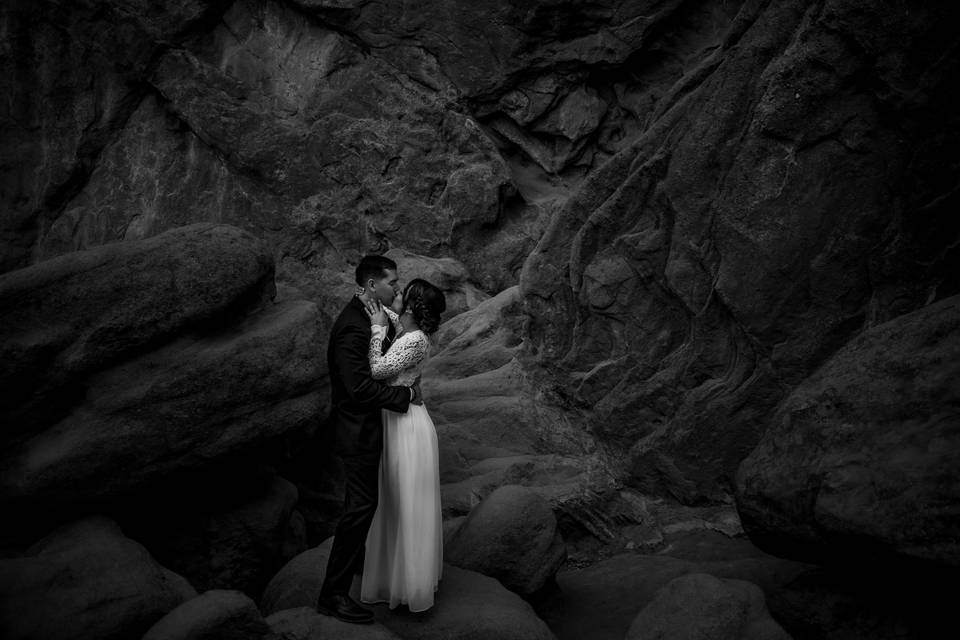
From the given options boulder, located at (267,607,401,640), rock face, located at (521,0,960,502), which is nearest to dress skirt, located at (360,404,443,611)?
boulder, located at (267,607,401,640)

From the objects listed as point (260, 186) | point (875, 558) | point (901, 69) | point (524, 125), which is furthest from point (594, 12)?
point (875, 558)

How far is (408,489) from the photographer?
5.82 metres

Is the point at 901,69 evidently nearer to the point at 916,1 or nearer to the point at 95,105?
the point at 916,1

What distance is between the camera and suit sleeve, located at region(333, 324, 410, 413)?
564cm

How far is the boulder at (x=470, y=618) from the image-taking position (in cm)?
584

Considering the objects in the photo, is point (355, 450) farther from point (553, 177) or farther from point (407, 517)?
point (553, 177)

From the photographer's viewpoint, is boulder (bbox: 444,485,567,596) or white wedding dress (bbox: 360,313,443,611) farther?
boulder (bbox: 444,485,567,596)

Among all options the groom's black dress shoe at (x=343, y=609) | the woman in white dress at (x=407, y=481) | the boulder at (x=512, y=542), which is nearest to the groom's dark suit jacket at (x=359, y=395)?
the woman in white dress at (x=407, y=481)

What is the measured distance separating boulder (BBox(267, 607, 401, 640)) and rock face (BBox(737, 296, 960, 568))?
273cm

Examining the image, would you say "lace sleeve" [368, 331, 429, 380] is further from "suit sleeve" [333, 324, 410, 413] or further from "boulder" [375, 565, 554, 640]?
"boulder" [375, 565, 554, 640]

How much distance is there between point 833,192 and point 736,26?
218cm

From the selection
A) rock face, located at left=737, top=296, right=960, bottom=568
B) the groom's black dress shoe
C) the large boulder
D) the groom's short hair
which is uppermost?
the large boulder

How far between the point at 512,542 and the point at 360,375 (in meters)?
2.16

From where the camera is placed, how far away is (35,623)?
5.72m
